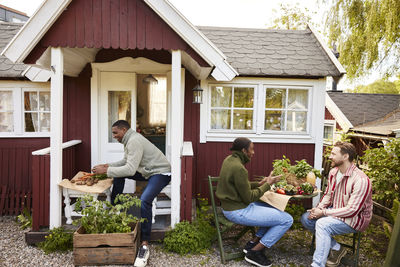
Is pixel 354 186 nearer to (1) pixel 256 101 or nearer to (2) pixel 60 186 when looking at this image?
(1) pixel 256 101

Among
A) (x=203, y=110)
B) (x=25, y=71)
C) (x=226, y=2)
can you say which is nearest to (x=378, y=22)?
(x=203, y=110)

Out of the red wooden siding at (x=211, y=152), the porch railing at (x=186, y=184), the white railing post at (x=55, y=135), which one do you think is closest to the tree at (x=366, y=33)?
the red wooden siding at (x=211, y=152)

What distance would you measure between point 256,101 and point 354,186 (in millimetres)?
3248

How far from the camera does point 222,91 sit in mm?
6672

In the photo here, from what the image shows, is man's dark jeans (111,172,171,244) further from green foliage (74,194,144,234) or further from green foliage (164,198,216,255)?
green foliage (164,198,216,255)

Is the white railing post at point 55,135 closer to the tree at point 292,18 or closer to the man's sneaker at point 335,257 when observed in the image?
the man's sneaker at point 335,257

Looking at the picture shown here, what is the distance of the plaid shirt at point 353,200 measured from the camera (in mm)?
3736

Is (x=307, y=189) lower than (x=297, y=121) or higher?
lower

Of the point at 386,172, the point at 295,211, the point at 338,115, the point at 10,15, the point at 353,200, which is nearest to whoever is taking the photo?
the point at 353,200

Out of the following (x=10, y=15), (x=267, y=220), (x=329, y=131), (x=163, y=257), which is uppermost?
(x=10, y=15)

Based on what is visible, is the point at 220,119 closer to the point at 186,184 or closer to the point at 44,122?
the point at 186,184

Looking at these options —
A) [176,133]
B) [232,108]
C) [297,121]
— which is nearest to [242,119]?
[232,108]

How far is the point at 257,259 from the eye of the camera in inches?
165

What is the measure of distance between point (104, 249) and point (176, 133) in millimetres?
1889
